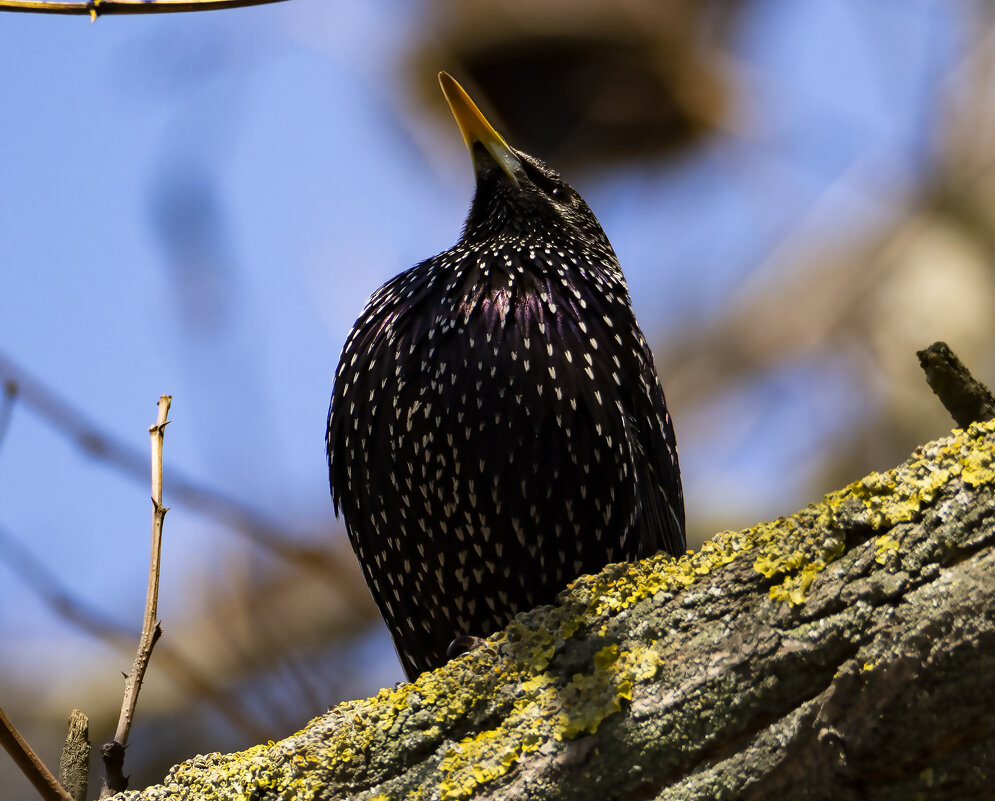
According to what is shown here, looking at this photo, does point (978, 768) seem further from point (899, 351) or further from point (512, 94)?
point (512, 94)

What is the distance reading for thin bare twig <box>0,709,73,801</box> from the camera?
64.2 inches

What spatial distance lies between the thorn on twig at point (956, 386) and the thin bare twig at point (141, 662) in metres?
1.36

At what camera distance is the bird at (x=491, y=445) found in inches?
111

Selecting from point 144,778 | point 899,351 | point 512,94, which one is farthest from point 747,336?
point 144,778

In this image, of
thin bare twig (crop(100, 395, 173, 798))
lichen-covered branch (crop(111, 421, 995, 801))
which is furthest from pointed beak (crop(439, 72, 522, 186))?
lichen-covered branch (crop(111, 421, 995, 801))

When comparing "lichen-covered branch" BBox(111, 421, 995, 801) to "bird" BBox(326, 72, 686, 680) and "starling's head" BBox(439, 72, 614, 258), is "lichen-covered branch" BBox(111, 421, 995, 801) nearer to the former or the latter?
"bird" BBox(326, 72, 686, 680)

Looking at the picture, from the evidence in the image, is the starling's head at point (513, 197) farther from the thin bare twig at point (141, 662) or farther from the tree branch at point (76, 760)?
the tree branch at point (76, 760)

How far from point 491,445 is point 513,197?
1161 millimetres

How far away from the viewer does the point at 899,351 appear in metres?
5.94

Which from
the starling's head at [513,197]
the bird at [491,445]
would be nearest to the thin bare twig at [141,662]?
the bird at [491,445]

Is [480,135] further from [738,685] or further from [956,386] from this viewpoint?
[738,685]

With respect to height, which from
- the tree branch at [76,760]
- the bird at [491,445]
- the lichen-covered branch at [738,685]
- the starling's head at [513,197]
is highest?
the starling's head at [513,197]

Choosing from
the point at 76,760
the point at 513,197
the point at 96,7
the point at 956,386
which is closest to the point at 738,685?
the point at 956,386

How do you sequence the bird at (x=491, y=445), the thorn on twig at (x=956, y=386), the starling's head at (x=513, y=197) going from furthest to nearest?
1. the starling's head at (x=513, y=197)
2. the bird at (x=491, y=445)
3. the thorn on twig at (x=956, y=386)
